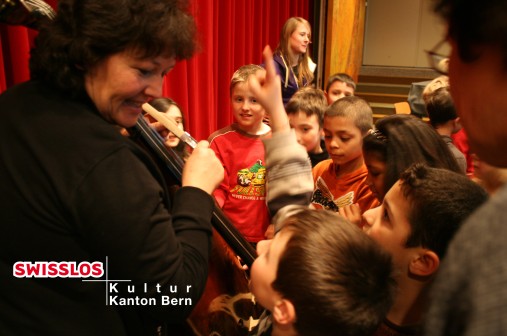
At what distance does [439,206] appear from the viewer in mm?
966

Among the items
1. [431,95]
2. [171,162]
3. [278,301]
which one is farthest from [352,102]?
[278,301]

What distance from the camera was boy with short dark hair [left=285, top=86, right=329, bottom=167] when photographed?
2.21m

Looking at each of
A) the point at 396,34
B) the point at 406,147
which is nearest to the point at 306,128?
the point at 406,147

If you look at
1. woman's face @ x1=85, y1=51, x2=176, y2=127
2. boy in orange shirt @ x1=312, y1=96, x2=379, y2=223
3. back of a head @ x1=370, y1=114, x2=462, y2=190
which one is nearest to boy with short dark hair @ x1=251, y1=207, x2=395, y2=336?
woman's face @ x1=85, y1=51, x2=176, y2=127

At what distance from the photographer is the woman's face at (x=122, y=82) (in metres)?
0.79

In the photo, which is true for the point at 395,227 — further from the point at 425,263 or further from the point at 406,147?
the point at 406,147

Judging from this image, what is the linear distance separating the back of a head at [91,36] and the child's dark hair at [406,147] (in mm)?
859

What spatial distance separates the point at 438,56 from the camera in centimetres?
62

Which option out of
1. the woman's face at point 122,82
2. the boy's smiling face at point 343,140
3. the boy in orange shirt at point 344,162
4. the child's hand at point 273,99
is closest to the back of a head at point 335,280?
the child's hand at point 273,99

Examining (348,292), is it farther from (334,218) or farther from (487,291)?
(487,291)

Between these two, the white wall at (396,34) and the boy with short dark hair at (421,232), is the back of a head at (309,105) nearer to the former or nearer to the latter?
the boy with short dark hair at (421,232)

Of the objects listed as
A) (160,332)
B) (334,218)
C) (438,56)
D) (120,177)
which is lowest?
(160,332)

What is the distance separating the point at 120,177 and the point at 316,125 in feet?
5.34

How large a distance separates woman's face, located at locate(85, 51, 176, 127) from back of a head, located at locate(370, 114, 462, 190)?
32.5 inches
